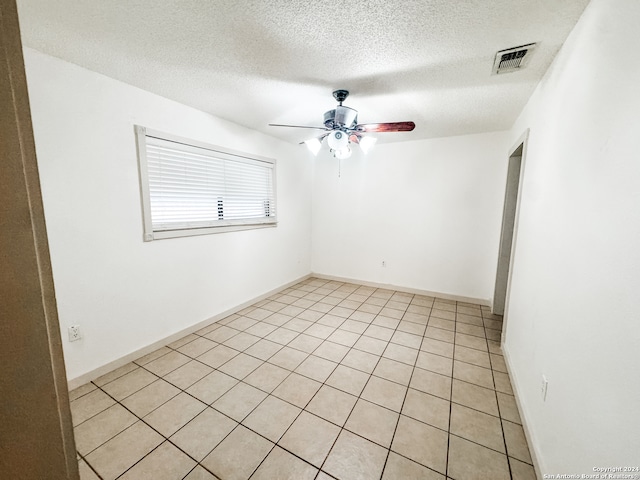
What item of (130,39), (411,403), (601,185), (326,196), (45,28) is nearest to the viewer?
(601,185)

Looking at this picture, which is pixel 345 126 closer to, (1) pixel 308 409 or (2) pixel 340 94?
(2) pixel 340 94

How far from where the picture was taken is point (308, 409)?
5.89 ft

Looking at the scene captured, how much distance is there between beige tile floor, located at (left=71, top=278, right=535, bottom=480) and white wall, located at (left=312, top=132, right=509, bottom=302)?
41.9 inches

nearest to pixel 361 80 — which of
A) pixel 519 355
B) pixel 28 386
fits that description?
pixel 28 386

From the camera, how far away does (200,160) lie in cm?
277

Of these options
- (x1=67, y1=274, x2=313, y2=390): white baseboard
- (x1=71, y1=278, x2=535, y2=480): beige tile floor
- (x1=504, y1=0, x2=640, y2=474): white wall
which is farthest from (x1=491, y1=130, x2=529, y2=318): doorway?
(x1=67, y1=274, x2=313, y2=390): white baseboard

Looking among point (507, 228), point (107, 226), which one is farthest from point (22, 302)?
point (507, 228)

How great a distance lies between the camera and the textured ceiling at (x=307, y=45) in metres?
1.32

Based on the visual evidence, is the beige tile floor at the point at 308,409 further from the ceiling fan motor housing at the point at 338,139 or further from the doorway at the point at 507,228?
the ceiling fan motor housing at the point at 338,139

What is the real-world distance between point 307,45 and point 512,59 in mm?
1389

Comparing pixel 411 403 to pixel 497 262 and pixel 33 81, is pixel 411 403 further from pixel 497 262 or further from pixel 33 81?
pixel 33 81

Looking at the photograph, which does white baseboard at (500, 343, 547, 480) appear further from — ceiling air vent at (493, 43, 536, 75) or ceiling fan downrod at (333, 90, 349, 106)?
ceiling fan downrod at (333, 90, 349, 106)

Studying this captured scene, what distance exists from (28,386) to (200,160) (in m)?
2.72

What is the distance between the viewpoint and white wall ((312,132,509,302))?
350 cm
